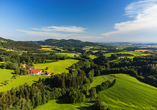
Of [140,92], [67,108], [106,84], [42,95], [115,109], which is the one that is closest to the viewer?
[115,109]

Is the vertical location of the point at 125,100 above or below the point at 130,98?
below

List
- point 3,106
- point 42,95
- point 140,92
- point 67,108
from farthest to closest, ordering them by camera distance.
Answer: point 140,92 → point 42,95 → point 67,108 → point 3,106

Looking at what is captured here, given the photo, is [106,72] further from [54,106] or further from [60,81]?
[54,106]

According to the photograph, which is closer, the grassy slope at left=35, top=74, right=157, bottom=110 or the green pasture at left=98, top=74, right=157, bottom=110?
the green pasture at left=98, top=74, right=157, bottom=110

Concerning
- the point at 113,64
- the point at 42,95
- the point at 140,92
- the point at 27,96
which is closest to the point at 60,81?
the point at 42,95

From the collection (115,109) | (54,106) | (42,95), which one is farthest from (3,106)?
(115,109)

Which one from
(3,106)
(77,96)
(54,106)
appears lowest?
(54,106)

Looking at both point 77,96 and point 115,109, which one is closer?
point 115,109

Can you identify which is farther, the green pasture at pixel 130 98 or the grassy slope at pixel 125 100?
the grassy slope at pixel 125 100

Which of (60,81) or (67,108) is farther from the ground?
(60,81)

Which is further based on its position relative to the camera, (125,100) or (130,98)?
(130,98)
